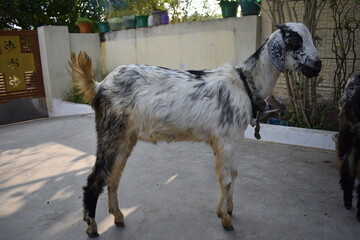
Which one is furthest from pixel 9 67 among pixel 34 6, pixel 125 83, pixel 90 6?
pixel 125 83

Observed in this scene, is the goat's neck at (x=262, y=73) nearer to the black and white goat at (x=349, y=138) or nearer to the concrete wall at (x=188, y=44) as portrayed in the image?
the black and white goat at (x=349, y=138)

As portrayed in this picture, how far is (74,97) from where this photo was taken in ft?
23.0

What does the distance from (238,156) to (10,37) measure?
5243 millimetres

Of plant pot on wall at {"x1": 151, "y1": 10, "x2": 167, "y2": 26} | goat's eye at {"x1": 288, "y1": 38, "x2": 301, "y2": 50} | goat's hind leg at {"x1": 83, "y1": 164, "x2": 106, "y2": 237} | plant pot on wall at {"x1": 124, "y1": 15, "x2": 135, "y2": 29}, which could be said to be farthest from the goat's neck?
plant pot on wall at {"x1": 124, "y1": 15, "x2": 135, "y2": 29}

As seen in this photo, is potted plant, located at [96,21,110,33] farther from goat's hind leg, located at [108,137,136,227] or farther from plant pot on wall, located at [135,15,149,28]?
goat's hind leg, located at [108,137,136,227]

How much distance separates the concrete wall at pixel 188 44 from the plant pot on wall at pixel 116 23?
166mm

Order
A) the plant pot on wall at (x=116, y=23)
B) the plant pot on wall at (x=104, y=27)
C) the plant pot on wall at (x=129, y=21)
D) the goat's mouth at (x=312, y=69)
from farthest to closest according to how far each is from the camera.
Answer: the plant pot on wall at (x=104, y=27) → the plant pot on wall at (x=116, y=23) → the plant pot on wall at (x=129, y=21) → the goat's mouth at (x=312, y=69)

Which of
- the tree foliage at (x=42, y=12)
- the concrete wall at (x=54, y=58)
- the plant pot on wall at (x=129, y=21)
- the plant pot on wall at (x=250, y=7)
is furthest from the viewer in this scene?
the tree foliage at (x=42, y=12)

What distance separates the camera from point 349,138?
8.68ft

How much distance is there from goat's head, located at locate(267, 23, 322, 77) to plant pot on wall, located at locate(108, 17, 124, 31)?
5848 millimetres

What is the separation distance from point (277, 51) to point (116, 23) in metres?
5.99

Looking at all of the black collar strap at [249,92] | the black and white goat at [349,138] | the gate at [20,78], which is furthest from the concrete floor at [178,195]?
the gate at [20,78]

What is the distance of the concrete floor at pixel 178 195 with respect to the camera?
7.93 feet

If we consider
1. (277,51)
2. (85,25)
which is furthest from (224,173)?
(85,25)
